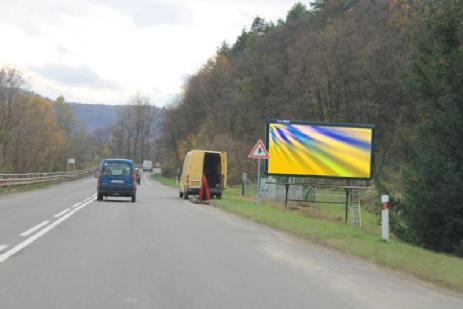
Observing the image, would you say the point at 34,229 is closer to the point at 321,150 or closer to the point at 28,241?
the point at 28,241

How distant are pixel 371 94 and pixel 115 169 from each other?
99.6 ft

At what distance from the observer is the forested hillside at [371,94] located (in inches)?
667

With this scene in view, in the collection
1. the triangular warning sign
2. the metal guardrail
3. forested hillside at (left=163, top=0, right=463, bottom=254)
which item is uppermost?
forested hillside at (left=163, top=0, right=463, bottom=254)

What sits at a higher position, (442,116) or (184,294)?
(442,116)

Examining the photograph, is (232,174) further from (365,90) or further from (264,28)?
(264,28)

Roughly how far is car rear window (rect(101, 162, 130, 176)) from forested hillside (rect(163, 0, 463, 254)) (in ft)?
37.3

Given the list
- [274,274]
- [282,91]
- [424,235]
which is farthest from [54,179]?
[274,274]

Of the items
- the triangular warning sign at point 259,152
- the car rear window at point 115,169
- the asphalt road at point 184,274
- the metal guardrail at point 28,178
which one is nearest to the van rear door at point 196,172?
the car rear window at point 115,169

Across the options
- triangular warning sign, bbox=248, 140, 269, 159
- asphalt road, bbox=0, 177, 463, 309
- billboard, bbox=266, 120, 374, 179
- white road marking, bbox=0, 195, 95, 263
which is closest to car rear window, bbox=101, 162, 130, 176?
triangular warning sign, bbox=248, 140, 269, 159

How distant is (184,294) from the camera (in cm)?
750

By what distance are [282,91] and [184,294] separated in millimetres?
60487

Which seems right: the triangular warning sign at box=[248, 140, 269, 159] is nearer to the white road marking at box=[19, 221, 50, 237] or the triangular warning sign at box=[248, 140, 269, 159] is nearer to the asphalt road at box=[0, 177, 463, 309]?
the asphalt road at box=[0, 177, 463, 309]

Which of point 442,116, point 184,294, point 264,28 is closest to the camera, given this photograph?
point 184,294

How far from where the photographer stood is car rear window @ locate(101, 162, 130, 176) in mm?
28922
